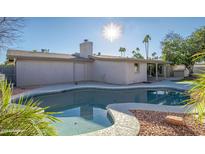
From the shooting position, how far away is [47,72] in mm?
16672

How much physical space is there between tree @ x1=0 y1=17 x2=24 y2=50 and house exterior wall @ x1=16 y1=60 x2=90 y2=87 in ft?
11.2

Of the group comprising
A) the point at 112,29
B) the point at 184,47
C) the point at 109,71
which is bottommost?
the point at 109,71

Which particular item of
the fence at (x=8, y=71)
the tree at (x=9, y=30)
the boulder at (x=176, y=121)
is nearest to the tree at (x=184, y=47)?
the boulder at (x=176, y=121)

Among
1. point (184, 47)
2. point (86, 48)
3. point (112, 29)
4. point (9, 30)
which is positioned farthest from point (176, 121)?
point (184, 47)

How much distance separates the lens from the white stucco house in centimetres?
1503

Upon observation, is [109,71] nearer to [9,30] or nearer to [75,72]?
[75,72]

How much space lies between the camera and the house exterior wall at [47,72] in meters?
14.8

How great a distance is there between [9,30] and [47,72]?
6.52 m

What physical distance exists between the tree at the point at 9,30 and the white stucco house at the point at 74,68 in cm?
270

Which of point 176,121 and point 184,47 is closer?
point 176,121

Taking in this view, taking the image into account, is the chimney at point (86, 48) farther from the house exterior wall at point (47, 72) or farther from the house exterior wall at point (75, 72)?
the house exterior wall at point (47, 72)
